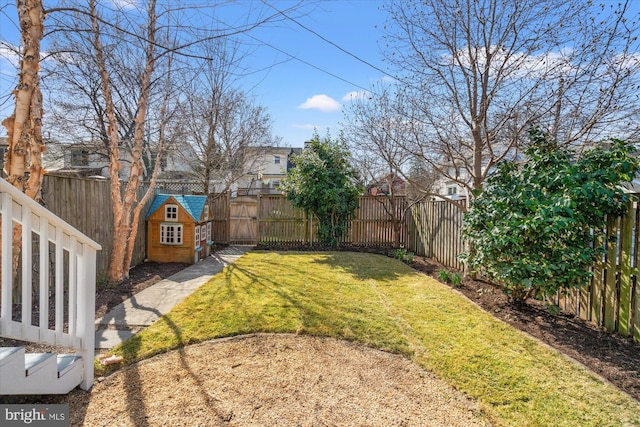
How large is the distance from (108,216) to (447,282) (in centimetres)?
638

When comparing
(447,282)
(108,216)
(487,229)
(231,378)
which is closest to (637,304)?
(487,229)

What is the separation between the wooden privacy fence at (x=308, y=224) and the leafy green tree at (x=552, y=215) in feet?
19.0

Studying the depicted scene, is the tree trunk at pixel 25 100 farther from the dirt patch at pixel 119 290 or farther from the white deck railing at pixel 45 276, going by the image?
the dirt patch at pixel 119 290

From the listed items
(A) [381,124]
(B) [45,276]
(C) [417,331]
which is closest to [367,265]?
(A) [381,124]

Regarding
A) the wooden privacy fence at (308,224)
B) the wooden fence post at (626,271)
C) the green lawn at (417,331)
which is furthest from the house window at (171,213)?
the wooden fence post at (626,271)

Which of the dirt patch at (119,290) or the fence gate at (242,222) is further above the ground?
the fence gate at (242,222)

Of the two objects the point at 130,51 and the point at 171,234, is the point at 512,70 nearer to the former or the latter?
the point at 130,51

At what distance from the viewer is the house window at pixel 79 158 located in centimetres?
1206

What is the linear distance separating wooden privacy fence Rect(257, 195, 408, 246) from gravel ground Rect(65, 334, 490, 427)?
23.6ft

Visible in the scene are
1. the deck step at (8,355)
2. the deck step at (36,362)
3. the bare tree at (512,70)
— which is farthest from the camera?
the bare tree at (512,70)

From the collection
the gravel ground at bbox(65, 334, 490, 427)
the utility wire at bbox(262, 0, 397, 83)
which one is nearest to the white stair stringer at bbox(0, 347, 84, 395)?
the gravel ground at bbox(65, 334, 490, 427)

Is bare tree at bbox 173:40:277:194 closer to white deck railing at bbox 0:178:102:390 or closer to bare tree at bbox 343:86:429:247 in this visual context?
bare tree at bbox 343:86:429:247

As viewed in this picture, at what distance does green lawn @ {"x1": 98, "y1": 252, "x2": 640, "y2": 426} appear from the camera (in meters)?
2.31

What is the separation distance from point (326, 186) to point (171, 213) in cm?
419
